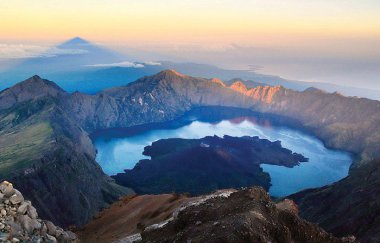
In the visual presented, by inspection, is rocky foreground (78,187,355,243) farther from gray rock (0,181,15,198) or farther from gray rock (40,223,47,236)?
gray rock (0,181,15,198)

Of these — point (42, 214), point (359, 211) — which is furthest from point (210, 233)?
point (42, 214)

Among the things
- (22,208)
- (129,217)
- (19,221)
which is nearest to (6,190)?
(22,208)

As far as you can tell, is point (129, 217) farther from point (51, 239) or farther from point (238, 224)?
point (238, 224)

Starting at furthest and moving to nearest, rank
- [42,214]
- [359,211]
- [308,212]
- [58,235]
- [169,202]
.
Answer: [42,214], [308,212], [359,211], [169,202], [58,235]

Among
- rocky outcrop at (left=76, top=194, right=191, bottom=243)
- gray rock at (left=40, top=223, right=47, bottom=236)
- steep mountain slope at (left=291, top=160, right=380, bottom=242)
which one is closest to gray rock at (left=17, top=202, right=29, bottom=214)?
gray rock at (left=40, top=223, right=47, bottom=236)

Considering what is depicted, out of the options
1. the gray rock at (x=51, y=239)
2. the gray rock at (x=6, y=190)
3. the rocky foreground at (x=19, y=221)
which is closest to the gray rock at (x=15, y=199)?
the rocky foreground at (x=19, y=221)

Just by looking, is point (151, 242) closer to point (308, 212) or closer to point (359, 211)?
point (359, 211)

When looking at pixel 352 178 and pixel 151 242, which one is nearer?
pixel 151 242
